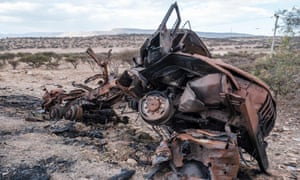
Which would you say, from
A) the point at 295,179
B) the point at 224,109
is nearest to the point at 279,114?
the point at 295,179

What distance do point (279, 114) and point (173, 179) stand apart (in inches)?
260

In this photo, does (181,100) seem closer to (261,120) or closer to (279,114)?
(261,120)

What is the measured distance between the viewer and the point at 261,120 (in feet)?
16.5

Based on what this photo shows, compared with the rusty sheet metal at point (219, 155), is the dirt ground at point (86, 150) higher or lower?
lower

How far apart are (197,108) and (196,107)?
3cm

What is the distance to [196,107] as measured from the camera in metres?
4.68

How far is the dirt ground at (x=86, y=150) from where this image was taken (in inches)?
200

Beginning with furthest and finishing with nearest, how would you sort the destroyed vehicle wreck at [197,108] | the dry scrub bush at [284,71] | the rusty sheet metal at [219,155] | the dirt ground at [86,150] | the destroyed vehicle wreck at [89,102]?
the dry scrub bush at [284,71], the destroyed vehicle wreck at [89,102], the dirt ground at [86,150], the destroyed vehicle wreck at [197,108], the rusty sheet metal at [219,155]

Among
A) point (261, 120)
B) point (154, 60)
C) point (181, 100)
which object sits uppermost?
point (154, 60)

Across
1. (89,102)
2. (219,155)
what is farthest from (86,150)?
(219,155)

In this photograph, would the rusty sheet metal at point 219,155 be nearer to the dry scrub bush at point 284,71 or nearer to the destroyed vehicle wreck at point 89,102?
the destroyed vehicle wreck at point 89,102

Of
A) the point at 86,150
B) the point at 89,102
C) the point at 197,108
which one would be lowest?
the point at 86,150

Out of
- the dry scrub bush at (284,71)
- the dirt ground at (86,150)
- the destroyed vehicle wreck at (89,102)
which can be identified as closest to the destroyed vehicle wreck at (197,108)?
the dirt ground at (86,150)

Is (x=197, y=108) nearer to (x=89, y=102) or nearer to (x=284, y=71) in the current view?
(x=89, y=102)
